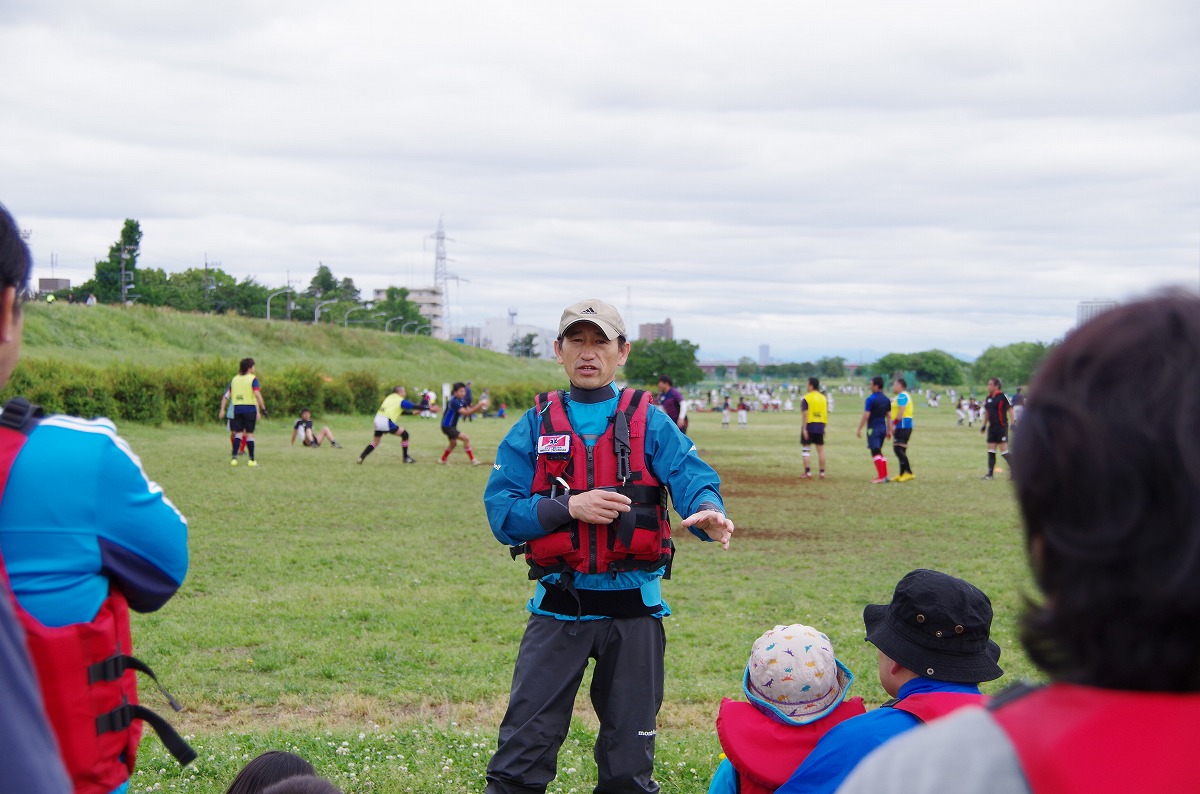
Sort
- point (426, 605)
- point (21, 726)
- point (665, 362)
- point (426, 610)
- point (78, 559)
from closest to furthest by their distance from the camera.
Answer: point (21, 726) → point (78, 559) → point (426, 610) → point (426, 605) → point (665, 362)

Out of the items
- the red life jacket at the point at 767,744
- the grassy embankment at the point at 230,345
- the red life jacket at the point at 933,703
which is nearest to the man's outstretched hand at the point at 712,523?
the red life jacket at the point at 767,744

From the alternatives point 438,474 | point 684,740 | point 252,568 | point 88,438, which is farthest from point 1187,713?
point 438,474

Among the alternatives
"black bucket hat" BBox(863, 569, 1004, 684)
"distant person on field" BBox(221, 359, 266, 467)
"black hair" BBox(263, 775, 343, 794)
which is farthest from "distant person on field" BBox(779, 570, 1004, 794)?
"distant person on field" BBox(221, 359, 266, 467)

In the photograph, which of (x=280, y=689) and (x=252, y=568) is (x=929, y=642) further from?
(x=252, y=568)

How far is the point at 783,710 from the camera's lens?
316 centimetres

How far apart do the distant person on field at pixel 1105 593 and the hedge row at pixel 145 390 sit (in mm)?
30002

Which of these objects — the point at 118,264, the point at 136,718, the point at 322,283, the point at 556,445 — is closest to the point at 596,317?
the point at 556,445

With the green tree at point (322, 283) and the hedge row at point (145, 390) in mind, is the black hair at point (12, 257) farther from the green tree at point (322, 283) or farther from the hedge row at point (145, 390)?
the green tree at point (322, 283)

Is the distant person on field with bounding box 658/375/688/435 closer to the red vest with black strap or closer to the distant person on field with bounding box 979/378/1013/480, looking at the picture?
the distant person on field with bounding box 979/378/1013/480

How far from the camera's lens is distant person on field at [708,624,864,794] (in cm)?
313

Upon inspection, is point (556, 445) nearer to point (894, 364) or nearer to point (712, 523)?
point (712, 523)

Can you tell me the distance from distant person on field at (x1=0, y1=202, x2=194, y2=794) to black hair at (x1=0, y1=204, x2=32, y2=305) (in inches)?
2.1

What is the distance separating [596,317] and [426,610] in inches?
214

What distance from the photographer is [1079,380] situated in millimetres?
1078
